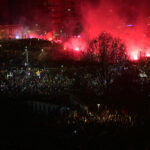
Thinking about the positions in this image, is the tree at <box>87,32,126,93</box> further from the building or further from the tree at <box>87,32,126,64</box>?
the building

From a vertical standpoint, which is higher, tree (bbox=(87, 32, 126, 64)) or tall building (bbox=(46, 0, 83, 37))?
tall building (bbox=(46, 0, 83, 37))

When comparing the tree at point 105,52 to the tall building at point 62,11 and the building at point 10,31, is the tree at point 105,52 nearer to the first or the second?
the building at point 10,31

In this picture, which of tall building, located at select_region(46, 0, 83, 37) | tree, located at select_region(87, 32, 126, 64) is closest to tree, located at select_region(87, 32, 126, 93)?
tree, located at select_region(87, 32, 126, 64)

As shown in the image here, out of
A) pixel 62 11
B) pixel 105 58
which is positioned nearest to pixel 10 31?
pixel 62 11

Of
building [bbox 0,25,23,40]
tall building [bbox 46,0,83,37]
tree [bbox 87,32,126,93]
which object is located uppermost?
tall building [bbox 46,0,83,37]

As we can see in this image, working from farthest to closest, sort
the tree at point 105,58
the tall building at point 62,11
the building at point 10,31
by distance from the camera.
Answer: the tall building at point 62,11, the building at point 10,31, the tree at point 105,58

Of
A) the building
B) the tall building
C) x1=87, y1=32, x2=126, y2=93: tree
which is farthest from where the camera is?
the tall building

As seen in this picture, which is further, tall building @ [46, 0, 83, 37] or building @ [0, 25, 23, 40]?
tall building @ [46, 0, 83, 37]

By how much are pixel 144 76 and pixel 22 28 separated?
26225 mm

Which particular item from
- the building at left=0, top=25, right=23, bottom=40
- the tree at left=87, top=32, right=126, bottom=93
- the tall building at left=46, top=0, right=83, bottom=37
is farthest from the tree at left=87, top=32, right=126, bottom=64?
the tall building at left=46, top=0, right=83, bottom=37

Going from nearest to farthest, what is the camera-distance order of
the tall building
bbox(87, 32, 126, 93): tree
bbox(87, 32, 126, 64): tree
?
bbox(87, 32, 126, 93): tree → bbox(87, 32, 126, 64): tree → the tall building

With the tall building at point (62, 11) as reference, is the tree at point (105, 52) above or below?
below

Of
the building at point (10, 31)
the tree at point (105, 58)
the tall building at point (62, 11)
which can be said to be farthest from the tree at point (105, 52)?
the tall building at point (62, 11)

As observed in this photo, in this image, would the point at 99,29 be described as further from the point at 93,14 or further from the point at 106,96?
the point at 106,96
